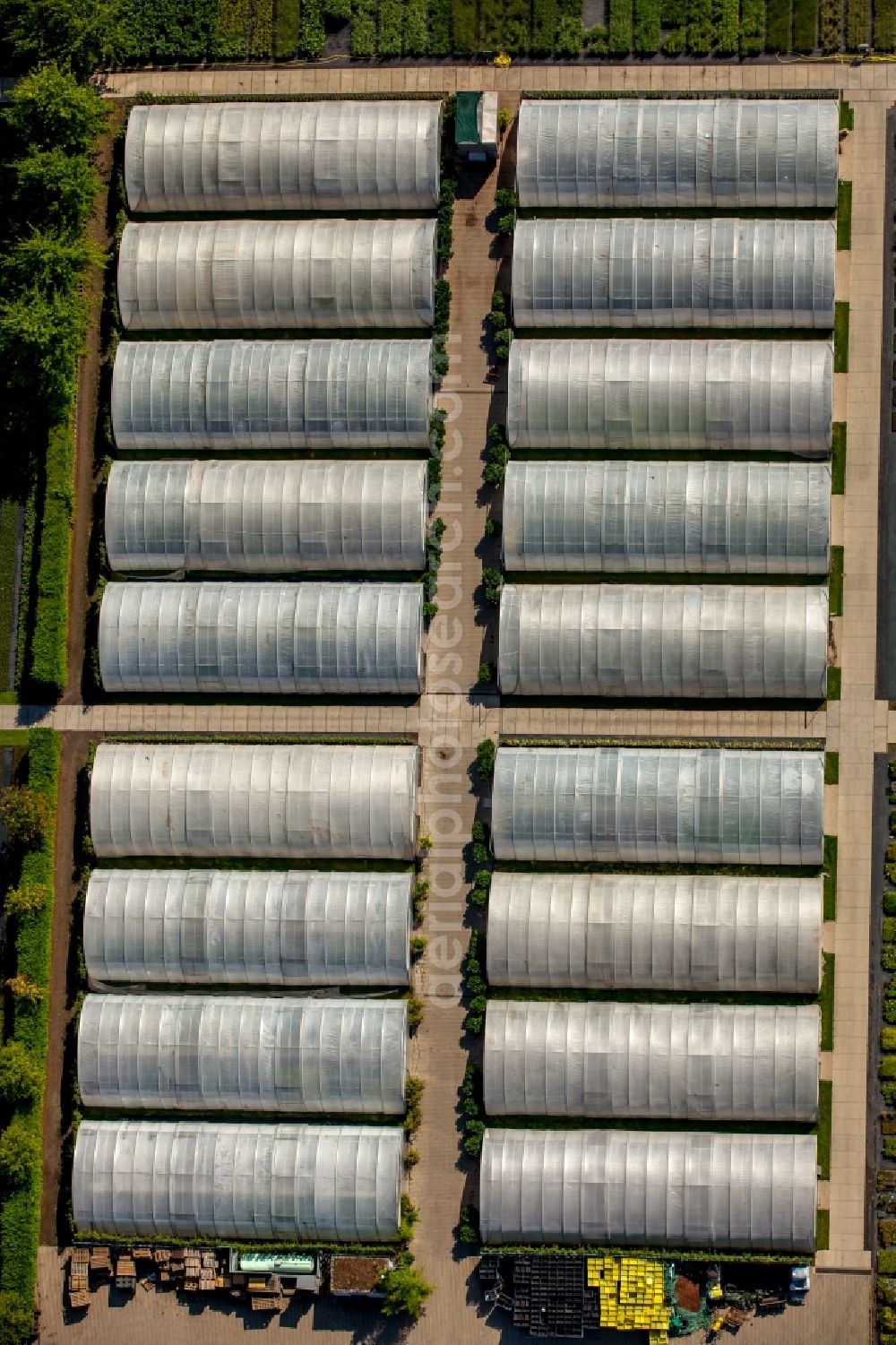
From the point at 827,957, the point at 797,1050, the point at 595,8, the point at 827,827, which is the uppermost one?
the point at 595,8

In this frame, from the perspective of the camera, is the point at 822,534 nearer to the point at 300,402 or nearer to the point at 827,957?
the point at 827,957

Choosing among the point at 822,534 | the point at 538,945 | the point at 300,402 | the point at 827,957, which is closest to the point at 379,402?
the point at 300,402

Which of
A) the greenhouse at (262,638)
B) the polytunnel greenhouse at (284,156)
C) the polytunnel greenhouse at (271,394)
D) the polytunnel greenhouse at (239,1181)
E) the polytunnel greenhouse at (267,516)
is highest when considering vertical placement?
the polytunnel greenhouse at (284,156)

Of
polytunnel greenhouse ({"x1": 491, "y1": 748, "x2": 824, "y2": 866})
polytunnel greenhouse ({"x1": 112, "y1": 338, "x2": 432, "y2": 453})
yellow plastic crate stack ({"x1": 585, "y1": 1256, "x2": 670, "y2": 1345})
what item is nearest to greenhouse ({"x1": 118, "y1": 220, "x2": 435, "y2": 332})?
polytunnel greenhouse ({"x1": 112, "y1": 338, "x2": 432, "y2": 453})

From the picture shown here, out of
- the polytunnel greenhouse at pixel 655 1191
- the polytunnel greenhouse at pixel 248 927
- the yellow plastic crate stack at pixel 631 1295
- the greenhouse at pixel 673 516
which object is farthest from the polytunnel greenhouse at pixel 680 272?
the yellow plastic crate stack at pixel 631 1295

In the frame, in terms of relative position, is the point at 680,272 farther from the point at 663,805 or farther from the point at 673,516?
the point at 663,805

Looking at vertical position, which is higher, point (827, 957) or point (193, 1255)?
point (827, 957)

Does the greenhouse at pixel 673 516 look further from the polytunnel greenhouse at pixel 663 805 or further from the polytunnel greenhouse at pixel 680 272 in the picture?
the polytunnel greenhouse at pixel 663 805

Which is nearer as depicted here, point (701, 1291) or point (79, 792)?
point (701, 1291)
